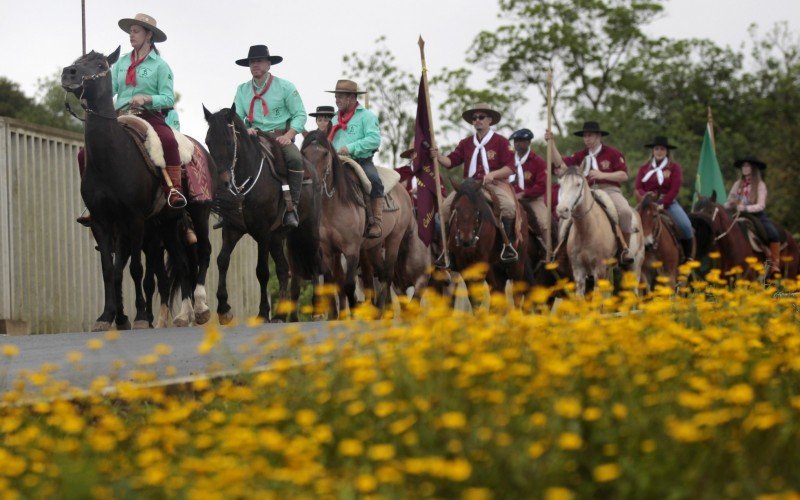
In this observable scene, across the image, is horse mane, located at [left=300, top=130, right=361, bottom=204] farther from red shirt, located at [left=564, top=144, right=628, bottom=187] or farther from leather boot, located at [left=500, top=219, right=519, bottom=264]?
red shirt, located at [left=564, top=144, right=628, bottom=187]

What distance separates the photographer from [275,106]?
18.9 m

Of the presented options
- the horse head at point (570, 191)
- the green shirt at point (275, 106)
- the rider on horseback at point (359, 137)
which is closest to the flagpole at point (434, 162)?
the rider on horseback at point (359, 137)

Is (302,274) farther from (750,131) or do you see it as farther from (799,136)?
(750,131)

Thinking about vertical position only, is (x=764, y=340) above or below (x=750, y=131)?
below

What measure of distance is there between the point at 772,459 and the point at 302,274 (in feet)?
42.6

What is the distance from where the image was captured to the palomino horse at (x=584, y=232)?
20234mm

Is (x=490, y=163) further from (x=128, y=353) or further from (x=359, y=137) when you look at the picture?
(x=128, y=353)

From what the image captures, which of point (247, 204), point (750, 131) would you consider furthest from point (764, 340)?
point (750, 131)

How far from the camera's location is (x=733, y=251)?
87.6ft

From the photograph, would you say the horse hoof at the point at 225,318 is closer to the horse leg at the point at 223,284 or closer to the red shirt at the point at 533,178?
the horse leg at the point at 223,284

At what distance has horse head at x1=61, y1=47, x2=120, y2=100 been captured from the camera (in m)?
15.7

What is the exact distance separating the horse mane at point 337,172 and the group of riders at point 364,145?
0.23m

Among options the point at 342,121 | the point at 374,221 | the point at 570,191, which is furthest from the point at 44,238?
the point at 570,191

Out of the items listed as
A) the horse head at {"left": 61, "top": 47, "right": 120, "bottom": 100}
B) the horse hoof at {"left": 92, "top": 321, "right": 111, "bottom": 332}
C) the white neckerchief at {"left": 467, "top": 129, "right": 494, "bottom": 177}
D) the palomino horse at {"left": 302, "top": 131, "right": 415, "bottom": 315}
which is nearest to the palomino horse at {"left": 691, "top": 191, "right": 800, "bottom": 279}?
the white neckerchief at {"left": 467, "top": 129, "right": 494, "bottom": 177}
